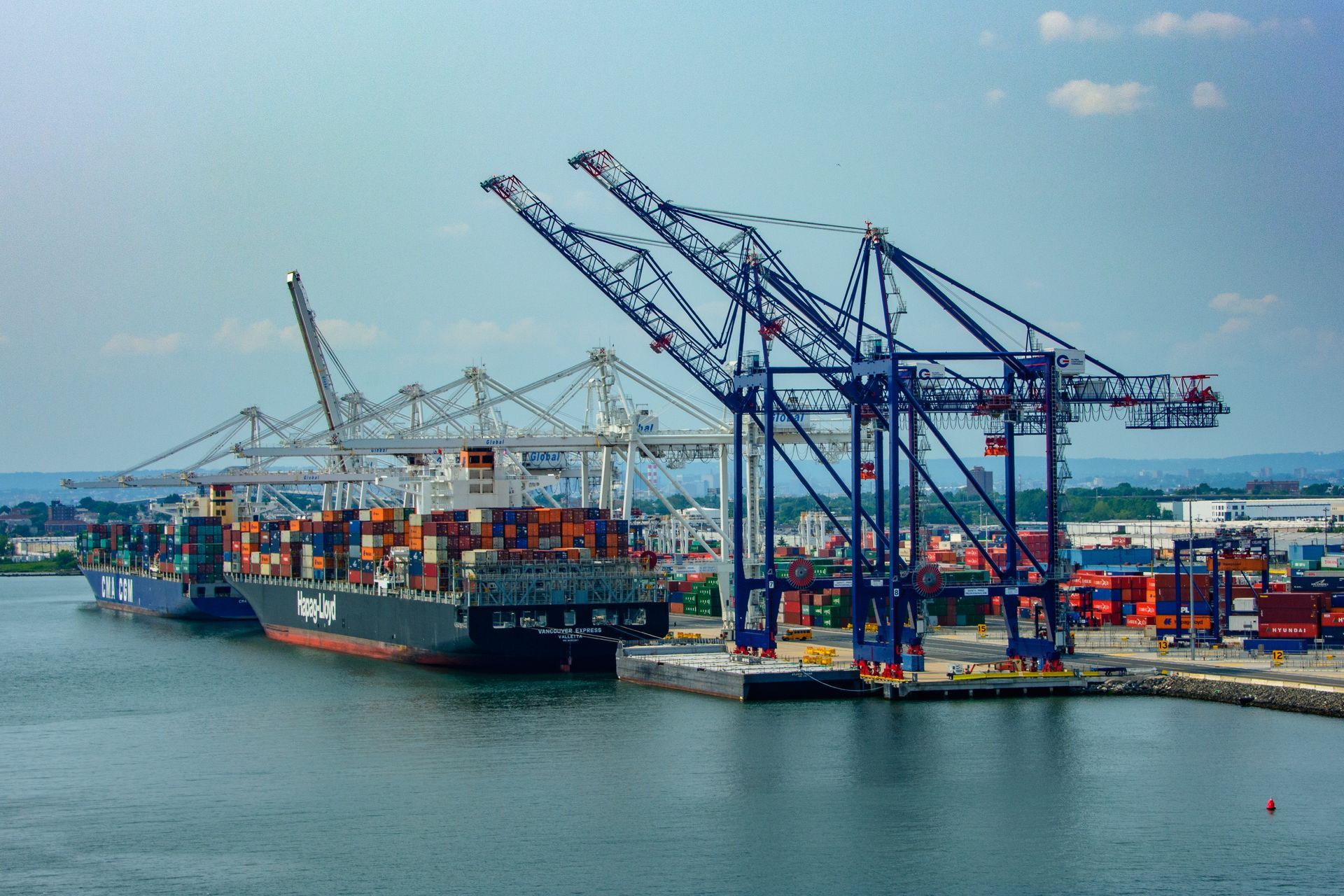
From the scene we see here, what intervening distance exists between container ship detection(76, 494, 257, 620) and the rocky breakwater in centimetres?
5535

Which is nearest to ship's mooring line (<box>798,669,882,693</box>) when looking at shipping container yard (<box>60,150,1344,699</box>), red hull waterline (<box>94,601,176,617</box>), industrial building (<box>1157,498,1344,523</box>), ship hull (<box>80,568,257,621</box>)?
shipping container yard (<box>60,150,1344,699</box>)

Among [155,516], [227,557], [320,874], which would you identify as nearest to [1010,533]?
[320,874]

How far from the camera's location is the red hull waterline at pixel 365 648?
58500 millimetres

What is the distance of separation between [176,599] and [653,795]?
65.7m

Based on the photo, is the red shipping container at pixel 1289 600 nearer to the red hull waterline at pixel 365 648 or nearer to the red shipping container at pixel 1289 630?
the red shipping container at pixel 1289 630

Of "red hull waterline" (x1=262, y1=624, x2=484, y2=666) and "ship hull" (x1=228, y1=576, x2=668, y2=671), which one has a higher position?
"ship hull" (x1=228, y1=576, x2=668, y2=671)

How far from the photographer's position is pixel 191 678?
192 feet

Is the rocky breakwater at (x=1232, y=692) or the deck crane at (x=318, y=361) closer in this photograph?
the rocky breakwater at (x=1232, y=692)

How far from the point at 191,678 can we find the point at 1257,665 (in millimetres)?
35533

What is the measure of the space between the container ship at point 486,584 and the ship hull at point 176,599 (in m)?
22.7

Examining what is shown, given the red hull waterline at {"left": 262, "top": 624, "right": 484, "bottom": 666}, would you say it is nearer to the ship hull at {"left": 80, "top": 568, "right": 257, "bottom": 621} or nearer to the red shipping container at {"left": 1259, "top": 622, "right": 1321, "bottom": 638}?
the ship hull at {"left": 80, "top": 568, "right": 257, "bottom": 621}

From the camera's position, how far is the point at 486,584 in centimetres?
5625

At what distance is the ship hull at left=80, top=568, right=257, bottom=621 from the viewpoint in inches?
3625

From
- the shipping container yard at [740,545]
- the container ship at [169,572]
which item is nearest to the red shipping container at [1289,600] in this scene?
the shipping container yard at [740,545]
